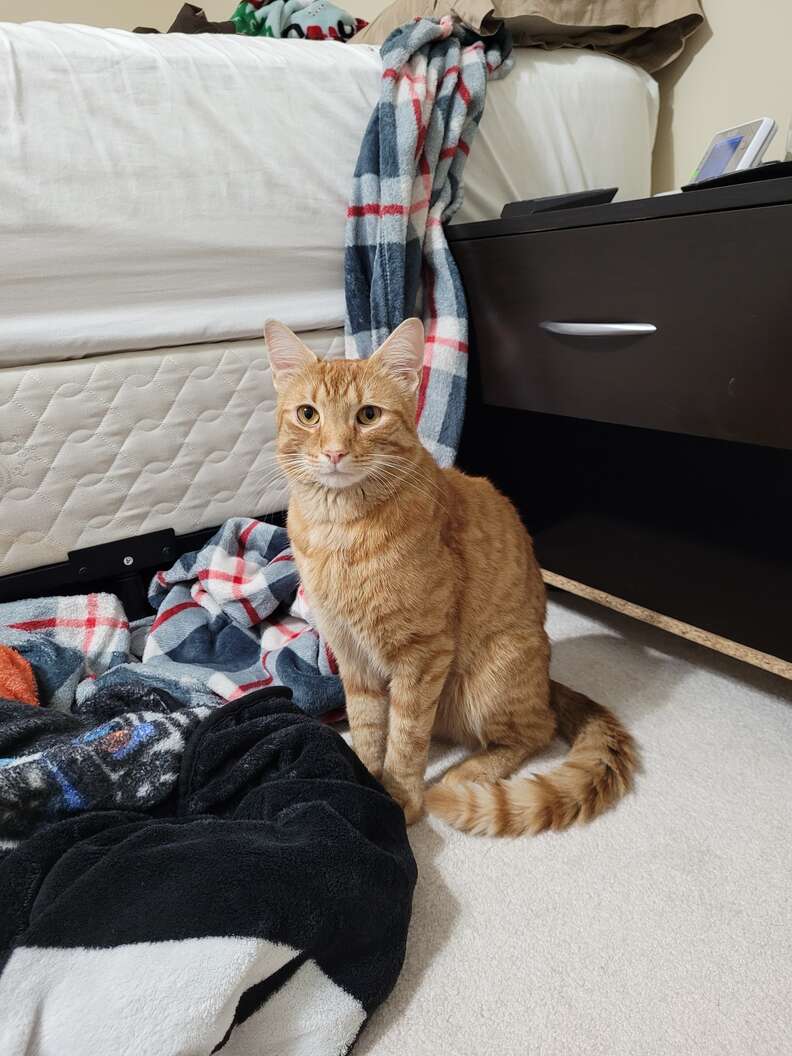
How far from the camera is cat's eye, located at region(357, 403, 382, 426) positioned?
935 mm

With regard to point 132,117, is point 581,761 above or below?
below

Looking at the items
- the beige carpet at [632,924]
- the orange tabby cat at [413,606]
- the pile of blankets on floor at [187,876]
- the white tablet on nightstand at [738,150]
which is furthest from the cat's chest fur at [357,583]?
the white tablet on nightstand at [738,150]

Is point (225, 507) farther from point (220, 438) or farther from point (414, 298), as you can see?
point (414, 298)

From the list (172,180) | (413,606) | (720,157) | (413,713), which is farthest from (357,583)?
(720,157)

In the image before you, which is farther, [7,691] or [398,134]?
[398,134]

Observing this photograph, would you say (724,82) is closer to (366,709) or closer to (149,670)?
(366,709)

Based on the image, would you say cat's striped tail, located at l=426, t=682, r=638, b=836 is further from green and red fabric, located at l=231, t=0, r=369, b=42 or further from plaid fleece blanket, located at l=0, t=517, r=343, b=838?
green and red fabric, located at l=231, t=0, r=369, b=42

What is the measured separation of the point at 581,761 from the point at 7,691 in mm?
838

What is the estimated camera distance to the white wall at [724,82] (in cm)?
147

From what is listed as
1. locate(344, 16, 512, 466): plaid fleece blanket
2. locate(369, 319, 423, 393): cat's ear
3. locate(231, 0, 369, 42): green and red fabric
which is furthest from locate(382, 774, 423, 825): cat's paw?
locate(231, 0, 369, 42): green and red fabric

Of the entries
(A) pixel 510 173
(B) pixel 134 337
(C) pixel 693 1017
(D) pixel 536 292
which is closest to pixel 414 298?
(D) pixel 536 292

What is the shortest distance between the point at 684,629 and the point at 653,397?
1.37 feet

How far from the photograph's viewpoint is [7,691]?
40.1 inches

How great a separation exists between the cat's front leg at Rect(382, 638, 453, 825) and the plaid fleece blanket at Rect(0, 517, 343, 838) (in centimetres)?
23
